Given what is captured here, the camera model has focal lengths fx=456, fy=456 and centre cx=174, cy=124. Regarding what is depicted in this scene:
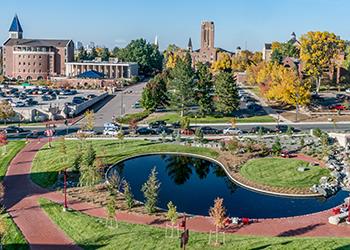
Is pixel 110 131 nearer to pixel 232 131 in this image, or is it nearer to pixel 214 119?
pixel 232 131

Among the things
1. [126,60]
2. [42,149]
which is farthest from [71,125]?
[126,60]

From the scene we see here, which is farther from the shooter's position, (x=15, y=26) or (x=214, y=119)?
(x=15, y=26)

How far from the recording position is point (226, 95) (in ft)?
200

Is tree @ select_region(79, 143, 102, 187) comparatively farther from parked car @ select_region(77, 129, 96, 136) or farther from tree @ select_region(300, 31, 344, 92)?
tree @ select_region(300, 31, 344, 92)

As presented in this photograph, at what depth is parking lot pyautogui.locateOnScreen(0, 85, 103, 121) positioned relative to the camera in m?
60.5

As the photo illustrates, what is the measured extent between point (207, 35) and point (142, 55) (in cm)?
2832

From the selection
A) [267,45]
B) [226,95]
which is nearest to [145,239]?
[226,95]

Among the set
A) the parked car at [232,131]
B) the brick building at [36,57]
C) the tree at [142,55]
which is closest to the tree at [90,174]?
the parked car at [232,131]

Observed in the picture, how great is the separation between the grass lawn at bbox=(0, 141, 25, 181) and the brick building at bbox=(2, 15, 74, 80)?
70586 millimetres

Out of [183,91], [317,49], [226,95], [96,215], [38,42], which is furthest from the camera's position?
[38,42]

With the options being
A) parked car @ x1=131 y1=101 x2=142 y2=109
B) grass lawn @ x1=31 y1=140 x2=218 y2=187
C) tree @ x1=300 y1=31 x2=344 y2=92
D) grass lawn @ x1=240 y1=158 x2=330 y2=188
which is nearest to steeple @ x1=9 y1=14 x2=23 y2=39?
parked car @ x1=131 y1=101 x2=142 y2=109

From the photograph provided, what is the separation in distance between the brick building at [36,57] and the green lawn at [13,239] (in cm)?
9237

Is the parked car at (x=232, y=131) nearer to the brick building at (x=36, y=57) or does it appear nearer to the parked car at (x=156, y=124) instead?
the parked car at (x=156, y=124)

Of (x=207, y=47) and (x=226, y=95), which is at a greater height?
(x=207, y=47)
